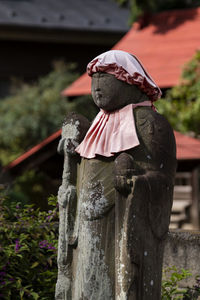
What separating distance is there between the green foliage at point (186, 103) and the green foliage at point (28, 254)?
249 inches

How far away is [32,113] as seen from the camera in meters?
17.7

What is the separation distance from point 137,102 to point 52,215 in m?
2.13

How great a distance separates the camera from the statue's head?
4.46m

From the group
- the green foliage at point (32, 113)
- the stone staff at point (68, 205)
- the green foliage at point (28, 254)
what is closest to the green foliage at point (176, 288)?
the green foliage at point (28, 254)

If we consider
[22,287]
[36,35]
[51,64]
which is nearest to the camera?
[22,287]

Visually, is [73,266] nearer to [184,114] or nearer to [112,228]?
[112,228]

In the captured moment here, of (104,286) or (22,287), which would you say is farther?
(22,287)

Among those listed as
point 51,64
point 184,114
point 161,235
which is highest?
point 51,64

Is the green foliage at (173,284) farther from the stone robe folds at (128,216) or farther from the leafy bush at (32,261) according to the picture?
the stone robe folds at (128,216)

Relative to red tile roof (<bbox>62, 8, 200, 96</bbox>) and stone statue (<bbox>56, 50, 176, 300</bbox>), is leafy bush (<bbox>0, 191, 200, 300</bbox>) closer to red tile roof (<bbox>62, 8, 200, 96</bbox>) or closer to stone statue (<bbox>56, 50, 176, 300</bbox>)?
stone statue (<bbox>56, 50, 176, 300</bbox>)

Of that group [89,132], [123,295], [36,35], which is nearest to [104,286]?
[123,295]

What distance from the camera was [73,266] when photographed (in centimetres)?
468

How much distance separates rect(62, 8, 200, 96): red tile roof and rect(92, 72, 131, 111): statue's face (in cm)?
950

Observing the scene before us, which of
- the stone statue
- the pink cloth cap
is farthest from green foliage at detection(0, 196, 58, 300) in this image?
the pink cloth cap
